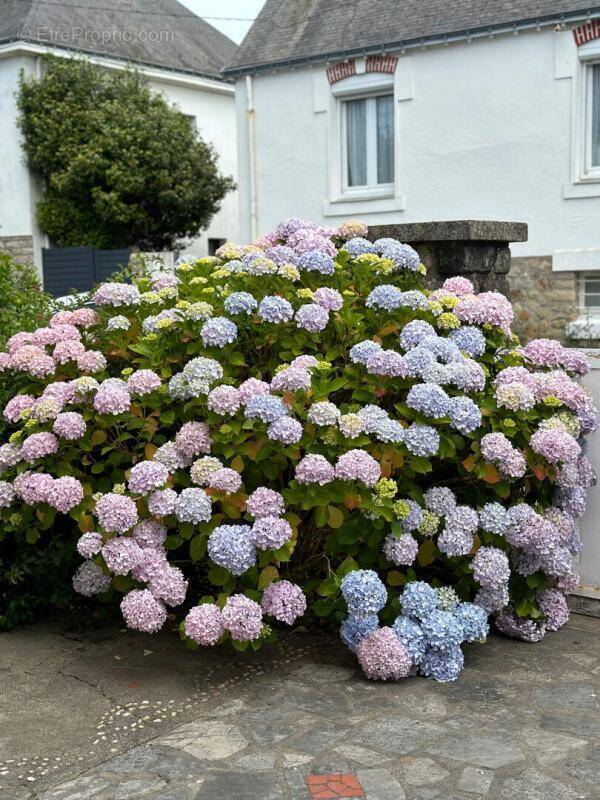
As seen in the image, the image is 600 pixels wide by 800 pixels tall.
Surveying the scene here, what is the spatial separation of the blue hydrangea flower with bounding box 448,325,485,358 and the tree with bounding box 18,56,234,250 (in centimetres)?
1460

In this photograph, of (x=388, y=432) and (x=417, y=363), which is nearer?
(x=388, y=432)

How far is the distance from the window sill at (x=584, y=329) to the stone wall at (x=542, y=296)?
10cm

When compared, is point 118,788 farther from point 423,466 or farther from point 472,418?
point 472,418

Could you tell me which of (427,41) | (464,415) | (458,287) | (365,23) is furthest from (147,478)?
(365,23)

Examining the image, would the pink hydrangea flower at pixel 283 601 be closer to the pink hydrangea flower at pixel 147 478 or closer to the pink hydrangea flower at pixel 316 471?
the pink hydrangea flower at pixel 316 471

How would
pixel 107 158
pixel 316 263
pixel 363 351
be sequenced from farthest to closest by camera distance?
1. pixel 107 158
2. pixel 316 263
3. pixel 363 351

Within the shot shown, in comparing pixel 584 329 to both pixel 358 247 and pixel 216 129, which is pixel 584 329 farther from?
pixel 216 129

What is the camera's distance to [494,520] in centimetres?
458

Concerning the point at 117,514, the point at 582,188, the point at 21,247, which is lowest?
the point at 117,514

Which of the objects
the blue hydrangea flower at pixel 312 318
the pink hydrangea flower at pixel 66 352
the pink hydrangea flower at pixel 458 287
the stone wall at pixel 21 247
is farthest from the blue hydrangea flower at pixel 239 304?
the stone wall at pixel 21 247

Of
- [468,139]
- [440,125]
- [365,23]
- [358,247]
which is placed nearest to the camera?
[358,247]

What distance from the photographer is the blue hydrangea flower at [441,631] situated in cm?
430

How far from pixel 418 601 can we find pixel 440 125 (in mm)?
10571

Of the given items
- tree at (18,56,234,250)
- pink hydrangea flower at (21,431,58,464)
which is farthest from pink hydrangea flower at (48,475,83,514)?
tree at (18,56,234,250)
